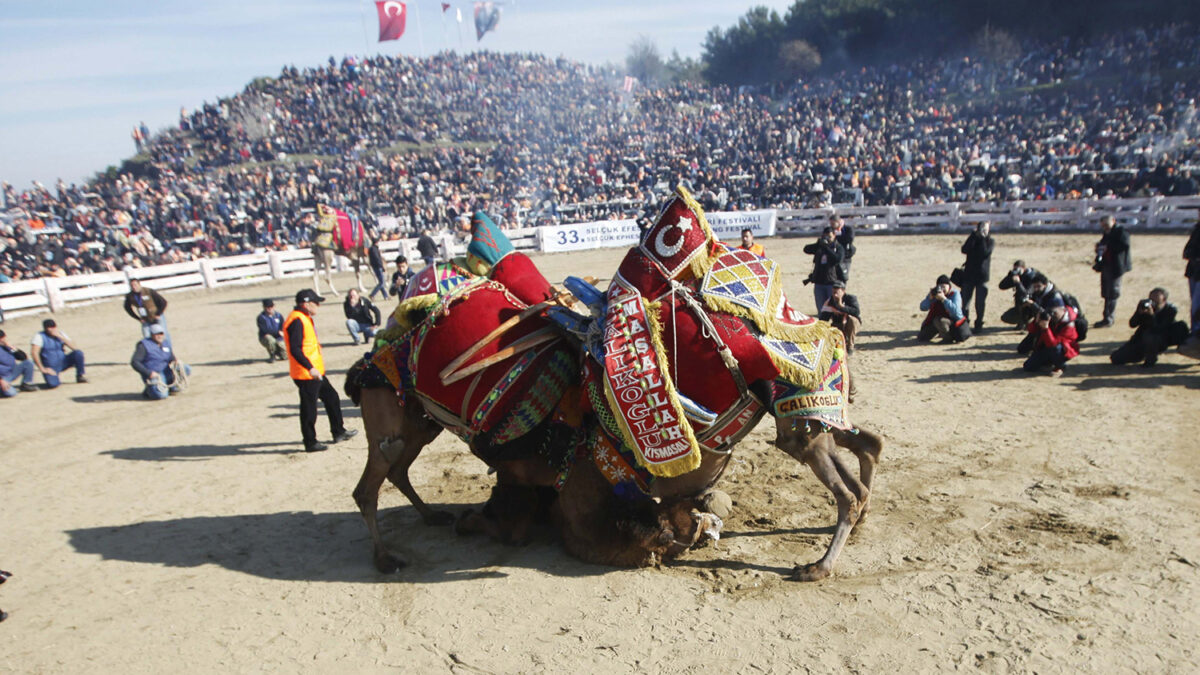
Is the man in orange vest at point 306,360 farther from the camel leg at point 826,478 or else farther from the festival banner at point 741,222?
the festival banner at point 741,222

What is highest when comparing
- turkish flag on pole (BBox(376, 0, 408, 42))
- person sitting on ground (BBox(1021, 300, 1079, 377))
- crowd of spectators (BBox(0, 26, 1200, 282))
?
turkish flag on pole (BBox(376, 0, 408, 42))

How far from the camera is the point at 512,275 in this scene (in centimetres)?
525

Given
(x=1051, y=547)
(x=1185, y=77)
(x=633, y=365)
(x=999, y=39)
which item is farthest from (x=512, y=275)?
(x=999, y=39)

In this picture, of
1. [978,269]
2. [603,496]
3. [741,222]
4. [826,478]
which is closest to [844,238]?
[978,269]

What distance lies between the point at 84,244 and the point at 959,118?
118 ft

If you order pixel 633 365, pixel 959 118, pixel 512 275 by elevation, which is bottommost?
pixel 633 365

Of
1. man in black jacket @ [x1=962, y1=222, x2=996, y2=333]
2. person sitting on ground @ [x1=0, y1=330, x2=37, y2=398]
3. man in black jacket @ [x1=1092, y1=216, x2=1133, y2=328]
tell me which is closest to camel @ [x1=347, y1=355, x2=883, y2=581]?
man in black jacket @ [x1=962, y1=222, x2=996, y2=333]

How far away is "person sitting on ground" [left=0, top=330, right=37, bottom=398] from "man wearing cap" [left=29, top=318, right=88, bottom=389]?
0.18m

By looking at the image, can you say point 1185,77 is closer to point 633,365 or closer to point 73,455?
point 633,365

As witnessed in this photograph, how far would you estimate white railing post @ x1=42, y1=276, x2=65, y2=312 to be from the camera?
18.8m

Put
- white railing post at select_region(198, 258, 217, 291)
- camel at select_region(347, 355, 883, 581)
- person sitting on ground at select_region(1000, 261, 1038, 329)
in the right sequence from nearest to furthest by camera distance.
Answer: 1. camel at select_region(347, 355, 883, 581)
2. person sitting on ground at select_region(1000, 261, 1038, 329)
3. white railing post at select_region(198, 258, 217, 291)

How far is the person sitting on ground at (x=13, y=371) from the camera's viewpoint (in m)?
11.5

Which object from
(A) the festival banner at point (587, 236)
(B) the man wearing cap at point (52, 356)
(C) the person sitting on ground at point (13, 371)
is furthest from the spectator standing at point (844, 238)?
(A) the festival banner at point (587, 236)

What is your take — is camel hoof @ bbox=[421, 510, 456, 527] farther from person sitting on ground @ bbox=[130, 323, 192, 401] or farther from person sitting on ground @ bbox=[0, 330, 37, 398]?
person sitting on ground @ bbox=[0, 330, 37, 398]
